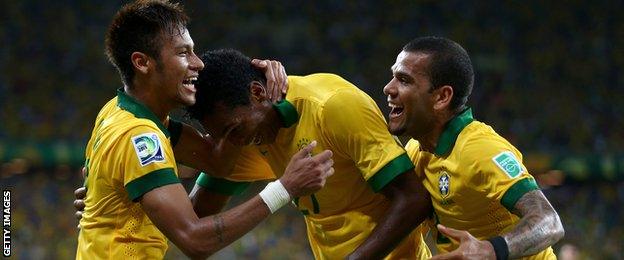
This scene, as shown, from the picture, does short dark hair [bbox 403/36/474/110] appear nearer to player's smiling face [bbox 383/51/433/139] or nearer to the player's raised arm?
player's smiling face [bbox 383/51/433/139]

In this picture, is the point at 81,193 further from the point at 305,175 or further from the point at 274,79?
the point at 305,175

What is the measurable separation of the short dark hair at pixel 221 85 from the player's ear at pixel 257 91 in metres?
0.02

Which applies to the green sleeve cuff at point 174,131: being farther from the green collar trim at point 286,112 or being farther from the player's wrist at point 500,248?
the player's wrist at point 500,248

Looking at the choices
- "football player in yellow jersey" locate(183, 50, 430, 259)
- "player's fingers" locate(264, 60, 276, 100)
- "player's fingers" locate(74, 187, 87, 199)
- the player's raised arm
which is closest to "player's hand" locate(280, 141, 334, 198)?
"football player in yellow jersey" locate(183, 50, 430, 259)

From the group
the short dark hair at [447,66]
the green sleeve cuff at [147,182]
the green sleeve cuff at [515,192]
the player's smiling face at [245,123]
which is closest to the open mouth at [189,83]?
the player's smiling face at [245,123]

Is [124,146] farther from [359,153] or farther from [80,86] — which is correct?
[80,86]

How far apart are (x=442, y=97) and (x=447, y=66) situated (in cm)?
12

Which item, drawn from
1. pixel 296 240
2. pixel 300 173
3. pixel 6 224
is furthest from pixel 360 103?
pixel 296 240

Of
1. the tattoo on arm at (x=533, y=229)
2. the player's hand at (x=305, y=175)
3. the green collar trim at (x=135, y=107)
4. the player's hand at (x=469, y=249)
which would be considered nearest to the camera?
the player's hand at (x=469, y=249)

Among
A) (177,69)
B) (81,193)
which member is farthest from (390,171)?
(81,193)

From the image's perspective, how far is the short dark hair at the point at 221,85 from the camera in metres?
3.86

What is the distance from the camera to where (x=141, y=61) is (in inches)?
141

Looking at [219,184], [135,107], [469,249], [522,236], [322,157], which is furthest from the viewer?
[219,184]

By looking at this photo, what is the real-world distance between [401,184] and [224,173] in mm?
954
